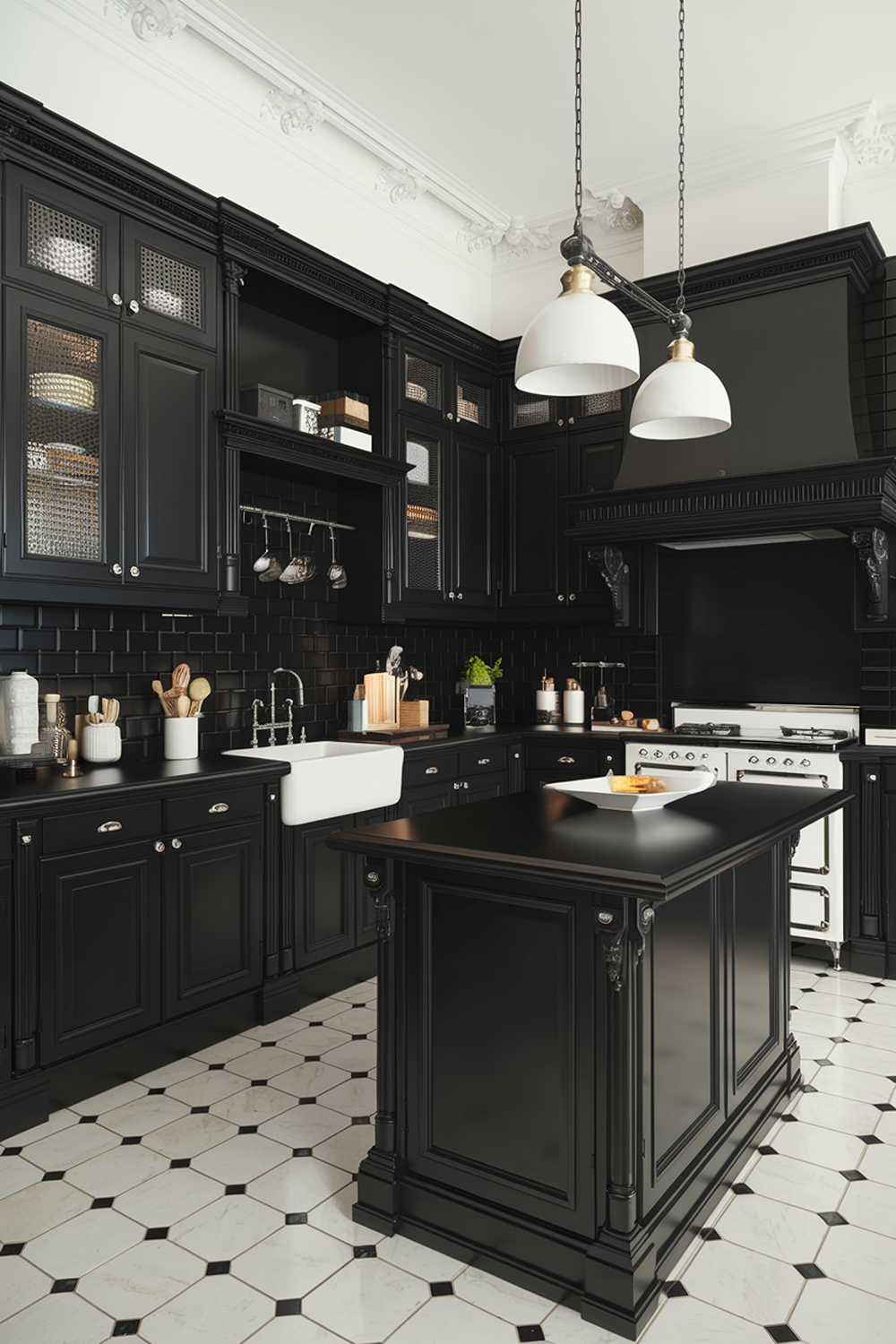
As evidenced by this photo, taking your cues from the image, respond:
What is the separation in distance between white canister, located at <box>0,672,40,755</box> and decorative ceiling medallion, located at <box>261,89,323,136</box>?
112 inches

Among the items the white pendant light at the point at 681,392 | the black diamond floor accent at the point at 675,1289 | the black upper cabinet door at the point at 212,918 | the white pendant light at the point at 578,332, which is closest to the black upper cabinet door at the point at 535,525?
the black upper cabinet door at the point at 212,918

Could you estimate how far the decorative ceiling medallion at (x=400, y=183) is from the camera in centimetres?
498

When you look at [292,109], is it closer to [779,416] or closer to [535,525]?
[535,525]

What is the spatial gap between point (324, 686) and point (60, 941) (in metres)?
2.15

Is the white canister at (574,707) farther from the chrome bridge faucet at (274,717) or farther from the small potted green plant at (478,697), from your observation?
the chrome bridge faucet at (274,717)

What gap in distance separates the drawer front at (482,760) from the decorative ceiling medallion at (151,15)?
131 inches

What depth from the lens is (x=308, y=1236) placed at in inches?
93.3

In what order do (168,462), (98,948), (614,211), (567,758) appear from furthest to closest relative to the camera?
(614,211)
(567,758)
(168,462)
(98,948)

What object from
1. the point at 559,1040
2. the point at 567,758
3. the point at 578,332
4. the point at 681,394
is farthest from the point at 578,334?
the point at 567,758

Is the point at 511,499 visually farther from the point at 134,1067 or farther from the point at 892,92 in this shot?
the point at 134,1067

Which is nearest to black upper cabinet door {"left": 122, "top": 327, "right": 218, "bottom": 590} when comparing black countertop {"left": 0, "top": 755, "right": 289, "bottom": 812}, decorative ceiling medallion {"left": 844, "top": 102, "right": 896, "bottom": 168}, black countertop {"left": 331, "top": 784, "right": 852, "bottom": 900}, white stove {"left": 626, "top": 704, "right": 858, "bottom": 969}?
black countertop {"left": 0, "top": 755, "right": 289, "bottom": 812}

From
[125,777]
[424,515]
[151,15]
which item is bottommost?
[125,777]

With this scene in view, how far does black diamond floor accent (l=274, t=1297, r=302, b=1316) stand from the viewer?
82.3 inches

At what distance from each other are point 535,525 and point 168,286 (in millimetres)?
2592
